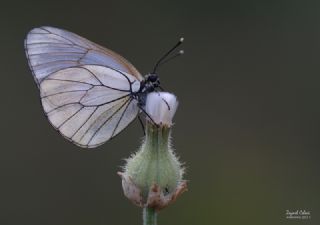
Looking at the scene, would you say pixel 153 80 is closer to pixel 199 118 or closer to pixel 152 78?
pixel 152 78

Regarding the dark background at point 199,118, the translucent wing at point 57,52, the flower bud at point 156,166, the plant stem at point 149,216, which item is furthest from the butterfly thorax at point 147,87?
the dark background at point 199,118

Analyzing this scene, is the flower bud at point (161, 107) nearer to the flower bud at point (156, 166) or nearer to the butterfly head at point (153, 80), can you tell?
the flower bud at point (156, 166)

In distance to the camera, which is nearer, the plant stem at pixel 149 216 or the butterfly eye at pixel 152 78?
the plant stem at pixel 149 216

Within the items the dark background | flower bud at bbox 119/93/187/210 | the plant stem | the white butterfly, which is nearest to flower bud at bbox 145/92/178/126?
flower bud at bbox 119/93/187/210

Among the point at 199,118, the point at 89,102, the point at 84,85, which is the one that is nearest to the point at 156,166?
the point at 89,102

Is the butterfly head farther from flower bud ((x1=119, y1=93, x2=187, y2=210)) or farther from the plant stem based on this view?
the plant stem

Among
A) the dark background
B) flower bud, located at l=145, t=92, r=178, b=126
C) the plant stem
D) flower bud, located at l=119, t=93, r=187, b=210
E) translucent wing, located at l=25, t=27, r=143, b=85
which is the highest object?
the dark background

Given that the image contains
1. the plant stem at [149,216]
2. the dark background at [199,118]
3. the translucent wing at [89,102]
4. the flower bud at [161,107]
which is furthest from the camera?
the dark background at [199,118]
